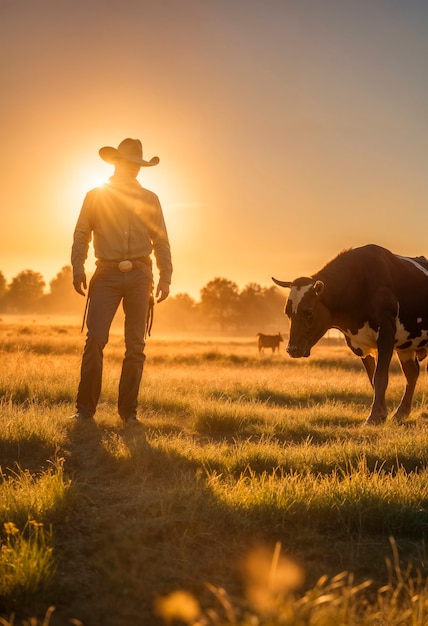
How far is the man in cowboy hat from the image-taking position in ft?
24.5

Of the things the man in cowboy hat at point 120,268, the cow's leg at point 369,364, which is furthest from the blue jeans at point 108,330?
the cow's leg at point 369,364

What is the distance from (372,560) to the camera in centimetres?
376

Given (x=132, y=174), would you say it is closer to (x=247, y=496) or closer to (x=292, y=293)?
(x=292, y=293)

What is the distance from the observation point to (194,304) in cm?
14250

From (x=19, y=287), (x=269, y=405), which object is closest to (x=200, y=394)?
(x=269, y=405)

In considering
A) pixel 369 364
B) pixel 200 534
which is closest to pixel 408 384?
pixel 369 364

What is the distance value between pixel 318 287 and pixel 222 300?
113534mm

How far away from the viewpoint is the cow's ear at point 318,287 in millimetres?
9031

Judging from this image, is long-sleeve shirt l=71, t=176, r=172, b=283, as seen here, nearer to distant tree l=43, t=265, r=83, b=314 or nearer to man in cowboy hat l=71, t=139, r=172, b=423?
man in cowboy hat l=71, t=139, r=172, b=423

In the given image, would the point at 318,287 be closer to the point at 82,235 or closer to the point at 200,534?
the point at 82,235

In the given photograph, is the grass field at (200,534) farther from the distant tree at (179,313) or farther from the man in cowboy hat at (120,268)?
the distant tree at (179,313)

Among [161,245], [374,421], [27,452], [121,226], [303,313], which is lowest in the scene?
[27,452]

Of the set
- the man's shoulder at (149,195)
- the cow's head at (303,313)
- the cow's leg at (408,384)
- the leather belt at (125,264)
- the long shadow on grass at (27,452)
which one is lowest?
the long shadow on grass at (27,452)

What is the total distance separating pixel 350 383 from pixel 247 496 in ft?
34.6
